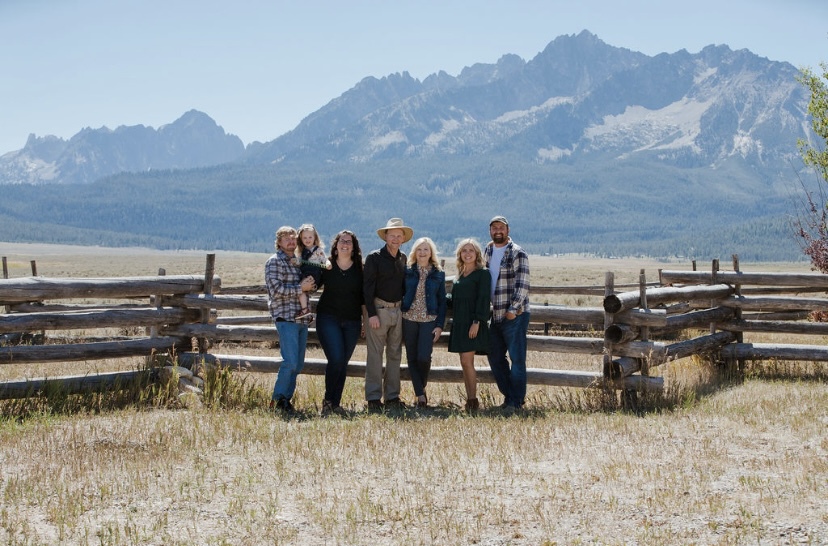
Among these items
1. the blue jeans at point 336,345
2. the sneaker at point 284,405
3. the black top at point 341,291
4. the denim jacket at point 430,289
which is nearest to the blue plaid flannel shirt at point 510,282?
the denim jacket at point 430,289

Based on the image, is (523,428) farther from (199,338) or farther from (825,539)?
(199,338)

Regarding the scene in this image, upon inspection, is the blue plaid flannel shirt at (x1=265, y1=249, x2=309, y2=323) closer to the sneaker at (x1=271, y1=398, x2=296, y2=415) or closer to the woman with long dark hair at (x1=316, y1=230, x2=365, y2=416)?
the woman with long dark hair at (x1=316, y1=230, x2=365, y2=416)

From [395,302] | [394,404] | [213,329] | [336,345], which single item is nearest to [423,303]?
[395,302]

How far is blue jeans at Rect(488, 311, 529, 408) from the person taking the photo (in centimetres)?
880

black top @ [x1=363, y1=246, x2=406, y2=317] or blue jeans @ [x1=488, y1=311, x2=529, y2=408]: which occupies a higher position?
black top @ [x1=363, y1=246, x2=406, y2=317]

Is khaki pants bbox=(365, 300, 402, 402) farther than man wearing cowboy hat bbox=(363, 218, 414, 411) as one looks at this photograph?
Yes

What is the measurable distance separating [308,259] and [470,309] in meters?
1.66

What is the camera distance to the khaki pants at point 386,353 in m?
8.80

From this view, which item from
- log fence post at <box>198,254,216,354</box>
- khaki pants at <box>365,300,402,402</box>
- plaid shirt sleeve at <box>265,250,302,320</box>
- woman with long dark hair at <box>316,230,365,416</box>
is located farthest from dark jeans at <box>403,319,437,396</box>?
log fence post at <box>198,254,216,354</box>

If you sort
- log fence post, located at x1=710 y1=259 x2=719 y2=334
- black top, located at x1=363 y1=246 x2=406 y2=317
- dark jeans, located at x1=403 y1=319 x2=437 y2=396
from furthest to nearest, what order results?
log fence post, located at x1=710 y1=259 x2=719 y2=334
dark jeans, located at x1=403 y1=319 x2=437 y2=396
black top, located at x1=363 y1=246 x2=406 y2=317

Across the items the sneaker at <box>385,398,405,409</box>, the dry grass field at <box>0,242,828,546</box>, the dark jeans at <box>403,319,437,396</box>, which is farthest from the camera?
the sneaker at <box>385,398,405,409</box>

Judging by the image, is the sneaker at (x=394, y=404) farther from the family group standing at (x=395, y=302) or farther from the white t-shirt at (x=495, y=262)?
the white t-shirt at (x=495, y=262)

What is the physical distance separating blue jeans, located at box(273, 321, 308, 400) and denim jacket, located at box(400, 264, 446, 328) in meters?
1.09

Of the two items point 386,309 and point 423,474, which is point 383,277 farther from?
point 423,474
